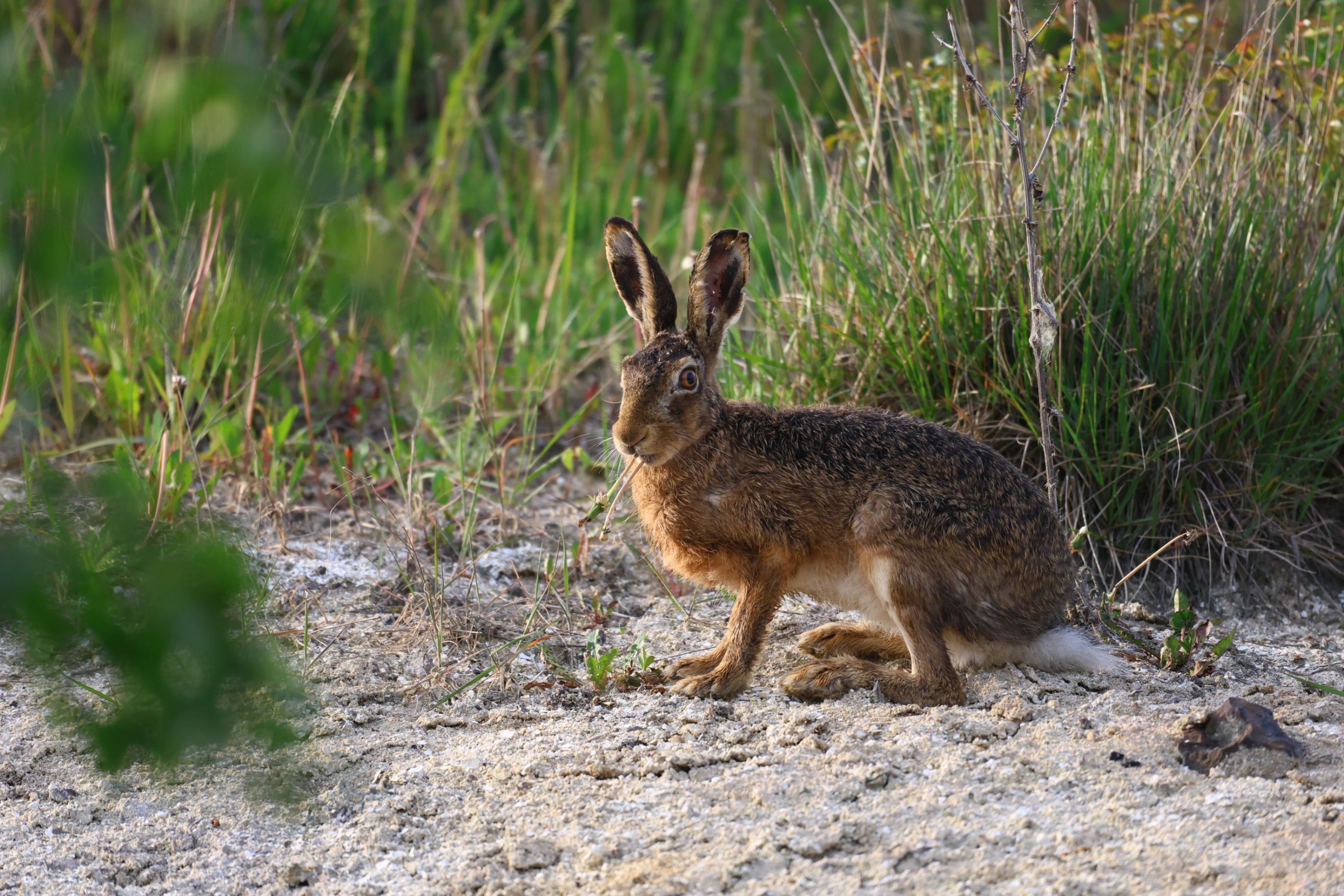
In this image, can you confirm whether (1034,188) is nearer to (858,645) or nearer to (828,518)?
(828,518)

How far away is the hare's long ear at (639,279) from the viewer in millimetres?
3512

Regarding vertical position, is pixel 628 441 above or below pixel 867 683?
above

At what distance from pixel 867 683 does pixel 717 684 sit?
15.1 inches

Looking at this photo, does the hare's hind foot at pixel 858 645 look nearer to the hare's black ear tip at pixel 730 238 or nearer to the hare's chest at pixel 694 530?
the hare's chest at pixel 694 530

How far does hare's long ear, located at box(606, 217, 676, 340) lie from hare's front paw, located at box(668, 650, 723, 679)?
878mm

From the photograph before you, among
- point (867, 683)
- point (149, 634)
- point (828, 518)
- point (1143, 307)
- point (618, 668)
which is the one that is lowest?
point (618, 668)

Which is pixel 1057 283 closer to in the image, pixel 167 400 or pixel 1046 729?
pixel 1046 729

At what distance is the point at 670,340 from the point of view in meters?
3.54

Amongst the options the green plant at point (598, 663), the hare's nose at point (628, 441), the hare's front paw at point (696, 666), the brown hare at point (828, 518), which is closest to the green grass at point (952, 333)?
the hare's nose at point (628, 441)

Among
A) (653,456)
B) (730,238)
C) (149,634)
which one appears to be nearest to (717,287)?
(730,238)

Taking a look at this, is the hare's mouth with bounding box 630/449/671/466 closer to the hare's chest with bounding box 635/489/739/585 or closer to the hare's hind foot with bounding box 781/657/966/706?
the hare's chest with bounding box 635/489/739/585

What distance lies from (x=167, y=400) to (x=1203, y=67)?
417 cm

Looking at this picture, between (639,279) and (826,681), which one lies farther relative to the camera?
(639,279)

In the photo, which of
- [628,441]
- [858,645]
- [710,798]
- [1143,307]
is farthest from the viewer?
[1143,307]
